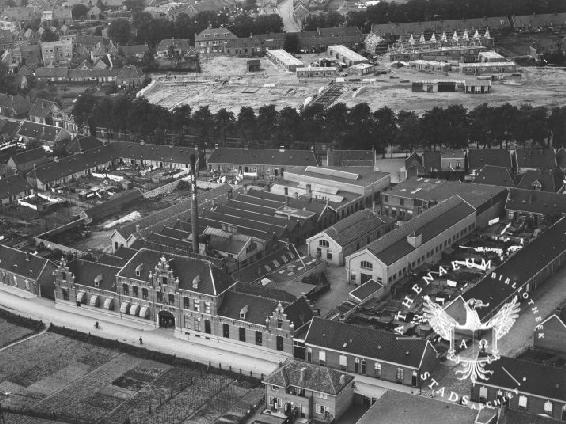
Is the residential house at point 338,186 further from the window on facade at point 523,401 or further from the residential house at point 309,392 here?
the window on facade at point 523,401

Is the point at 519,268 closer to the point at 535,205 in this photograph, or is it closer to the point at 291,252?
the point at 535,205

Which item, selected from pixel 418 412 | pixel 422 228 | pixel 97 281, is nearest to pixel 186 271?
pixel 97 281

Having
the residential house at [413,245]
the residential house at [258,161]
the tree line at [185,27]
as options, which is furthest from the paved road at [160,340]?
the tree line at [185,27]

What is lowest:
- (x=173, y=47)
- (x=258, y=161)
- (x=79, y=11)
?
(x=258, y=161)

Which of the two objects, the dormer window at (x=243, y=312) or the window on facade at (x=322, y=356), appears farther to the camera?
the dormer window at (x=243, y=312)

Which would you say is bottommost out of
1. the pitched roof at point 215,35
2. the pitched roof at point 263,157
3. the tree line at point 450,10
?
the pitched roof at point 263,157

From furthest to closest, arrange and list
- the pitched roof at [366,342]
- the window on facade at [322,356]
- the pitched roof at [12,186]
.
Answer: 1. the pitched roof at [12,186]
2. the window on facade at [322,356]
3. the pitched roof at [366,342]

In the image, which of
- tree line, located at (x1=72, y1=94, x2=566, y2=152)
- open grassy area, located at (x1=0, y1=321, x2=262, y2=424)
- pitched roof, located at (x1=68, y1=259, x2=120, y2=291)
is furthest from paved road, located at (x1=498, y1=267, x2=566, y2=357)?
tree line, located at (x1=72, y1=94, x2=566, y2=152)
